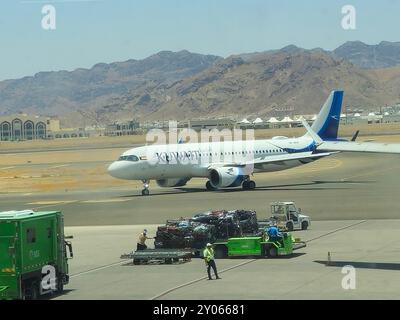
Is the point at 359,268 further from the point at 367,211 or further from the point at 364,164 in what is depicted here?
the point at 364,164

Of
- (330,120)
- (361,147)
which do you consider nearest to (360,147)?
(361,147)

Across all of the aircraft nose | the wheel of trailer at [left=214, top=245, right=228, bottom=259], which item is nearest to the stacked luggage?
the wheel of trailer at [left=214, top=245, right=228, bottom=259]

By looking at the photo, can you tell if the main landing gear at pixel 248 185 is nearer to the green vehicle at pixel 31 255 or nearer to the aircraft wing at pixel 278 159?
the aircraft wing at pixel 278 159

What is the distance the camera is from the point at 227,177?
226 ft

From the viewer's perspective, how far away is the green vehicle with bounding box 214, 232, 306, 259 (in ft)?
116

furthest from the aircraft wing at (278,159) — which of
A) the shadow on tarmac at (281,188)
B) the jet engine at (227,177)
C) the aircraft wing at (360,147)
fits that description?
the aircraft wing at (360,147)

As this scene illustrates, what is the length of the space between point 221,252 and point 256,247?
177 centimetres

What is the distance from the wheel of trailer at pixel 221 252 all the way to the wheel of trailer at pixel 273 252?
6.97 feet

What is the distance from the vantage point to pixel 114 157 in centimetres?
13150

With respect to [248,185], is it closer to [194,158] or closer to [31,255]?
[194,158]

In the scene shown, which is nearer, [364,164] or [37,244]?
[37,244]

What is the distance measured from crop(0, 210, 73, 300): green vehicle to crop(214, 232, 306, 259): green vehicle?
8630 mm
